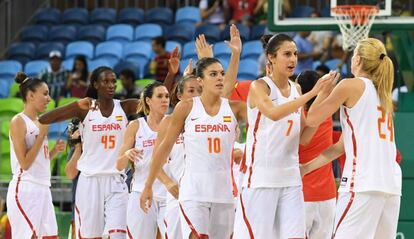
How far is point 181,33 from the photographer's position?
20.9 m

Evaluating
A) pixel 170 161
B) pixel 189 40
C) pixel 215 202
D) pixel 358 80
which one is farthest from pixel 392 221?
pixel 189 40

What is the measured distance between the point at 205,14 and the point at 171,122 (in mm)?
11588

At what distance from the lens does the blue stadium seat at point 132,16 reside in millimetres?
22250

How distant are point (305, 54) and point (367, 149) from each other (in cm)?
973

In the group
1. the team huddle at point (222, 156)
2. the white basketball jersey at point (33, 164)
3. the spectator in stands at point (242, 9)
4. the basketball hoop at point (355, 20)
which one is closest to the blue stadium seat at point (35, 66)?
the spectator in stands at point (242, 9)

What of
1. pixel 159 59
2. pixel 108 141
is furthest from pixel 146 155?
pixel 159 59

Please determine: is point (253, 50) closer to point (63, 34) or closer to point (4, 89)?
point (63, 34)

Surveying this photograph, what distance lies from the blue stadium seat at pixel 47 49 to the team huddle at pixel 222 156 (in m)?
9.04

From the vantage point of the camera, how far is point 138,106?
464 inches

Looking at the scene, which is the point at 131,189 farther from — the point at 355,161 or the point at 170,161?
the point at 355,161

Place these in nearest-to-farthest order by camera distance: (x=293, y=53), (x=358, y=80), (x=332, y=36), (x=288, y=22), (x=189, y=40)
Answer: (x=358, y=80)
(x=293, y=53)
(x=288, y=22)
(x=332, y=36)
(x=189, y=40)

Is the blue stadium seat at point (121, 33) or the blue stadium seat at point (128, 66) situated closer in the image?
the blue stadium seat at point (128, 66)

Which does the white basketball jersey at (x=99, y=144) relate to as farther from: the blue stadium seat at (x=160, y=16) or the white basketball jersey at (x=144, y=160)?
the blue stadium seat at (x=160, y=16)

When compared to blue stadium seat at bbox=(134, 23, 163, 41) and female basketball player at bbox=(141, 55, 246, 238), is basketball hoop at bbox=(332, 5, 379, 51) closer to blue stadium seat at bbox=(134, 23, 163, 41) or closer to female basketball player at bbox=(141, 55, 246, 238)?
female basketball player at bbox=(141, 55, 246, 238)
